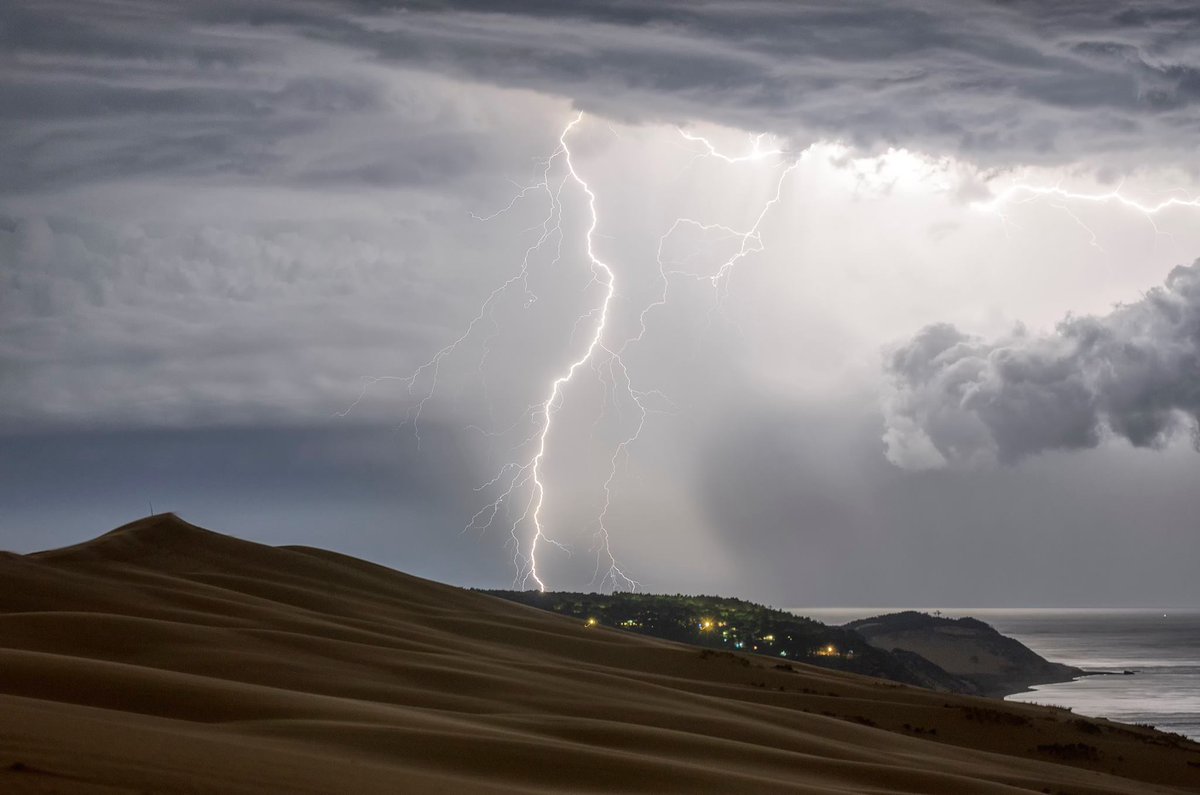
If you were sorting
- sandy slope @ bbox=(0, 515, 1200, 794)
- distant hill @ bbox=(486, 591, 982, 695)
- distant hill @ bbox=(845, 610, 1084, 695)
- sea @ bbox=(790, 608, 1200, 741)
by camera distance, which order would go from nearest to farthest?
sandy slope @ bbox=(0, 515, 1200, 794) < sea @ bbox=(790, 608, 1200, 741) < distant hill @ bbox=(486, 591, 982, 695) < distant hill @ bbox=(845, 610, 1084, 695)

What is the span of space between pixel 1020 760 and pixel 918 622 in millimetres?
131647

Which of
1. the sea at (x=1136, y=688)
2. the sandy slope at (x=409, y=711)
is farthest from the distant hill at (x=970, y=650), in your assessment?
the sandy slope at (x=409, y=711)

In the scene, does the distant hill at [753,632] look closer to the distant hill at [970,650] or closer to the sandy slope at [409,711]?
the distant hill at [970,650]

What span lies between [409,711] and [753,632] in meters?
74.0

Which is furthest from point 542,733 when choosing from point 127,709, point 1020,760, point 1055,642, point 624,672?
point 1055,642

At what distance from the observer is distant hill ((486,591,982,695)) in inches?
3344

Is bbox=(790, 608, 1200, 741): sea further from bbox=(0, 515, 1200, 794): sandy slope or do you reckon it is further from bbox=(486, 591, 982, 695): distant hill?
bbox=(0, 515, 1200, 794): sandy slope

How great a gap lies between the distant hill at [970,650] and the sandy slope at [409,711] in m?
69.9

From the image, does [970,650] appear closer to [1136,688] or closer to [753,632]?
[1136,688]

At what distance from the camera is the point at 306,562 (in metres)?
50.0

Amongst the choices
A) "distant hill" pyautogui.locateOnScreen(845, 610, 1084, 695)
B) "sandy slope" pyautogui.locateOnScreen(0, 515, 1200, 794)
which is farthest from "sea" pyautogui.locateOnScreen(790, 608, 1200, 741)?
"sandy slope" pyautogui.locateOnScreen(0, 515, 1200, 794)

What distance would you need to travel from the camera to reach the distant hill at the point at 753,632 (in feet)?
279

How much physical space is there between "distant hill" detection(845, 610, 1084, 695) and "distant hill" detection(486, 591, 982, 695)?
8.72 metres

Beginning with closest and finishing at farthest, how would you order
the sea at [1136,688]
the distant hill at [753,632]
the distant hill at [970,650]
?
the sea at [1136,688]
the distant hill at [753,632]
the distant hill at [970,650]
